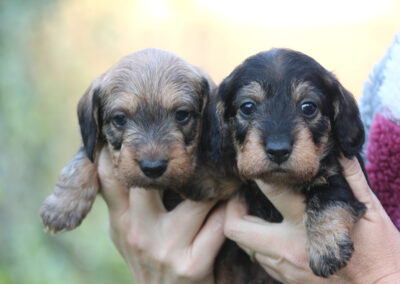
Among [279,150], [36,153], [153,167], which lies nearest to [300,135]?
[279,150]

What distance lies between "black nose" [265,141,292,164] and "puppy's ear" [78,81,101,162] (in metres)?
1.44

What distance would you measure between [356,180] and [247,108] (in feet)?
2.61

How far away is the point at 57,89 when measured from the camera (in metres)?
7.68

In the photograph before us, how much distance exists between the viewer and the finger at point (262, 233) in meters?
3.23

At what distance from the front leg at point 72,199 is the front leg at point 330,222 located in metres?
1.60

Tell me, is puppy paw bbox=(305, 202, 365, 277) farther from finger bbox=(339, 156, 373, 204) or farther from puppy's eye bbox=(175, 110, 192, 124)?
puppy's eye bbox=(175, 110, 192, 124)

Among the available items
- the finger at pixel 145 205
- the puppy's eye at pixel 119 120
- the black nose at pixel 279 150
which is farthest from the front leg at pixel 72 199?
the black nose at pixel 279 150

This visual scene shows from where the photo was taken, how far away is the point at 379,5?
28.9ft

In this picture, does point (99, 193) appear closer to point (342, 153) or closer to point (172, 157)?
point (172, 157)

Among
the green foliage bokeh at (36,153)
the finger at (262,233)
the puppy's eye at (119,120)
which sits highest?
the puppy's eye at (119,120)

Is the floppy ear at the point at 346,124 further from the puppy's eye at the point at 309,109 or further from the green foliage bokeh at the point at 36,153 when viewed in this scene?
the green foliage bokeh at the point at 36,153

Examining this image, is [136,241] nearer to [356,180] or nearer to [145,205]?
[145,205]

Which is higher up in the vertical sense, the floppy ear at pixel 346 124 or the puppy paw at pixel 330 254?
the floppy ear at pixel 346 124

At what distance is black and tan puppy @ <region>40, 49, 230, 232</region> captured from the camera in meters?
3.21
